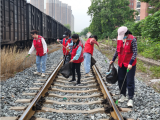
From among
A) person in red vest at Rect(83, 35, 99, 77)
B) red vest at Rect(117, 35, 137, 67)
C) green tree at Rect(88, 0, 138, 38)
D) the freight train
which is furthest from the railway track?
green tree at Rect(88, 0, 138, 38)

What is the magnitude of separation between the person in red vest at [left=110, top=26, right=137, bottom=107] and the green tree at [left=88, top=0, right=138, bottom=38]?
30646 mm

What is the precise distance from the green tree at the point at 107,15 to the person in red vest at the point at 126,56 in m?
30.6

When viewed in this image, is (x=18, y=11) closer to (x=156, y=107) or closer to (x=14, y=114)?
(x=14, y=114)

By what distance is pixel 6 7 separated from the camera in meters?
8.91

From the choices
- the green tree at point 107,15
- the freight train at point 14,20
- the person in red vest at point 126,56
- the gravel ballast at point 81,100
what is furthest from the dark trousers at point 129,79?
the green tree at point 107,15

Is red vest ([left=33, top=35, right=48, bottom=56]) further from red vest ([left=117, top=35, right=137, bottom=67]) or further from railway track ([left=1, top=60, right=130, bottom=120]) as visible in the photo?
red vest ([left=117, top=35, right=137, bottom=67])

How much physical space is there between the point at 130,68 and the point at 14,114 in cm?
252

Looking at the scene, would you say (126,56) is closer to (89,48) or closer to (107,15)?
(89,48)

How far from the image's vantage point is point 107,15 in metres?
33.9

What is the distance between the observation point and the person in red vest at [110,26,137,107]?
3.42m

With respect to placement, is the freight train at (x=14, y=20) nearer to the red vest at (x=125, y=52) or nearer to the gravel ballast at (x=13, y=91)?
the gravel ballast at (x=13, y=91)

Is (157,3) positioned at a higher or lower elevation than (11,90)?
higher

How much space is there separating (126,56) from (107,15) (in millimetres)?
31909

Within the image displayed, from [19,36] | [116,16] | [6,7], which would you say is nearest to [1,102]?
[6,7]
